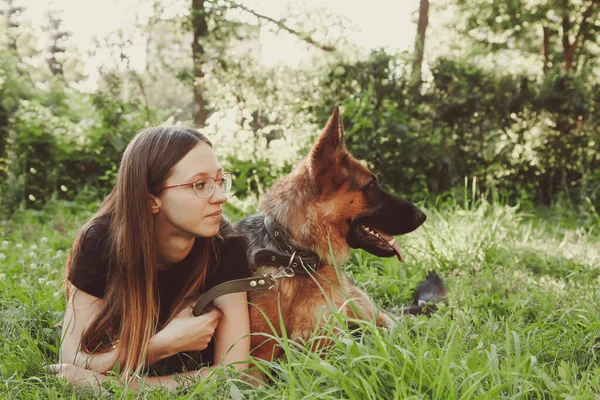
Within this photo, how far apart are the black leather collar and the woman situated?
0.24m

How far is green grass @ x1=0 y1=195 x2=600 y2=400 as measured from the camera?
182cm

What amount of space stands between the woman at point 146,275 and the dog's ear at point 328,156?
20.8 inches

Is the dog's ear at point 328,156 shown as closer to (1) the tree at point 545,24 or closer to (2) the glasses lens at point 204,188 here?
(2) the glasses lens at point 204,188

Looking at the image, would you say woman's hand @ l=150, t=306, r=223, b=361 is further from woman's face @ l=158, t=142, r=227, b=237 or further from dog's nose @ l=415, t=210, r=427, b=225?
dog's nose @ l=415, t=210, r=427, b=225

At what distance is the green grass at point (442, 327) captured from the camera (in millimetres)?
1816

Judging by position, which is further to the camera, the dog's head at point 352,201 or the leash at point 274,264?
the dog's head at point 352,201

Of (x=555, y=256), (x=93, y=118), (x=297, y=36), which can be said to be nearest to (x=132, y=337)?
(x=555, y=256)

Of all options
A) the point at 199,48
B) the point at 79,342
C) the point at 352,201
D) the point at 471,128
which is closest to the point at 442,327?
the point at 352,201

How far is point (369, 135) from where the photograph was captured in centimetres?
718

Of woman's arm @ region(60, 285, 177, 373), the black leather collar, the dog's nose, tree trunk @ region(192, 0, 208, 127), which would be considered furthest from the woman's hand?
tree trunk @ region(192, 0, 208, 127)

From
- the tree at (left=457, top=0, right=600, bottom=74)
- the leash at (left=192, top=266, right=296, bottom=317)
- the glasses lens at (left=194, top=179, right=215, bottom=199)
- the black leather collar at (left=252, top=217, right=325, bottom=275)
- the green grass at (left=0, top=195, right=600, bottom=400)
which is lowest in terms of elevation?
the green grass at (left=0, top=195, right=600, bottom=400)

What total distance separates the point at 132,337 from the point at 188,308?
0.31 metres

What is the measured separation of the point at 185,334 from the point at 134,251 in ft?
1.53

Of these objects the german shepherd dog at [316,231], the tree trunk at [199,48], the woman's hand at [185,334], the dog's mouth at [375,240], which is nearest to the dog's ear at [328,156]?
the german shepherd dog at [316,231]
